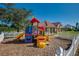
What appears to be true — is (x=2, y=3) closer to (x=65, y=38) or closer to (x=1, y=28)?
(x=1, y=28)

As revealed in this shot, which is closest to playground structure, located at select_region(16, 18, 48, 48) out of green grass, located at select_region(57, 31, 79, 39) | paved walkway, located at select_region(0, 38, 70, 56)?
paved walkway, located at select_region(0, 38, 70, 56)

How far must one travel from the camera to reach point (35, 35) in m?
2.72

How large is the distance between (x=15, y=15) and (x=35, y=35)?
264 millimetres

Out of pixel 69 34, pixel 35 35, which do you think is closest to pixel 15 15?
pixel 35 35

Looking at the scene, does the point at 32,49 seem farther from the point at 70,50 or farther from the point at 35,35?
the point at 70,50

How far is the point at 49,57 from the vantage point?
8.84 ft

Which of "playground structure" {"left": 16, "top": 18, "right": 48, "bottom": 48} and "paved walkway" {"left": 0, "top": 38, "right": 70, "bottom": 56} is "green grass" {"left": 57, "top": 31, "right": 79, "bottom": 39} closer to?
"paved walkway" {"left": 0, "top": 38, "right": 70, "bottom": 56}

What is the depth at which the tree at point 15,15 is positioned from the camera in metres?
2.70

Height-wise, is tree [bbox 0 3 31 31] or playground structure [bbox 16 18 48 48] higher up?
tree [bbox 0 3 31 31]

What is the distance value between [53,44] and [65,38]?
12 centimetres

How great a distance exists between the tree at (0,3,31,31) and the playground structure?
7 centimetres

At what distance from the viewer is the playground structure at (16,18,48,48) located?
8.87 ft

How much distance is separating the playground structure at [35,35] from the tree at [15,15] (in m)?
0.07

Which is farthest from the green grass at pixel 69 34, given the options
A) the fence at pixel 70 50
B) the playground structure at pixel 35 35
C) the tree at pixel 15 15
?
the tree at pixel 15 15
